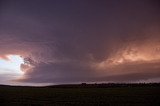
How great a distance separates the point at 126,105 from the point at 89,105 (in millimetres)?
4162

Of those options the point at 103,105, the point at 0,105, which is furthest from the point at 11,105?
the point at 103,105

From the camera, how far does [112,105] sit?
33.6 meters

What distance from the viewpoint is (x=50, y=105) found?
34.1 meters

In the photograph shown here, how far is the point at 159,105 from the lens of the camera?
31688mm

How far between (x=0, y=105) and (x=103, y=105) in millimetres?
12011

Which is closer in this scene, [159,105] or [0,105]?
[159,105]

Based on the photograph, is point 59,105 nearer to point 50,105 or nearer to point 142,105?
point 50,105

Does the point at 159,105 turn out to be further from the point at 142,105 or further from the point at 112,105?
the point at 112,105

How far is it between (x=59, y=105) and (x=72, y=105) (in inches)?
58.1

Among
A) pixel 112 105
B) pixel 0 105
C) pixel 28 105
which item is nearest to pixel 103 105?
pixel 112 105

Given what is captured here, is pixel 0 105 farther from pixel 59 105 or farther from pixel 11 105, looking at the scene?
pixel 59 105

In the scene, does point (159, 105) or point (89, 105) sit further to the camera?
point (89, 105)

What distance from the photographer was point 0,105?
1379 inches

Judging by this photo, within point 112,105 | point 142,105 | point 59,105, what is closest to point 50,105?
point 59,105
